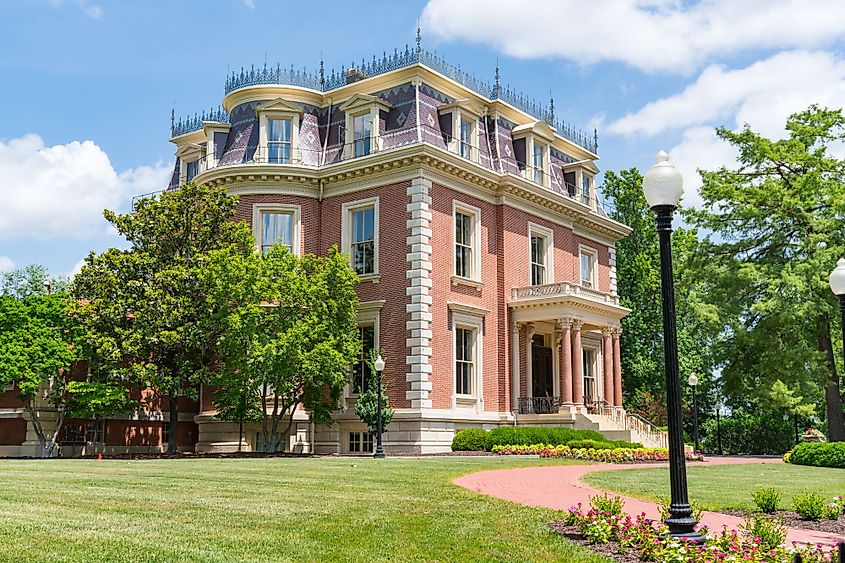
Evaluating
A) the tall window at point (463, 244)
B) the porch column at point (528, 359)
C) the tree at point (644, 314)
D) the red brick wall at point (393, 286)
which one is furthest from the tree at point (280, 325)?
the tree at point (644, 314)

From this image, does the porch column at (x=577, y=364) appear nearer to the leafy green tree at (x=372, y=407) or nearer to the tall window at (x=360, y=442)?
the leafy green tree at (x=372, y=407)

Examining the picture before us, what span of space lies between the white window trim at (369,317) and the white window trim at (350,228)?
0.96 metres

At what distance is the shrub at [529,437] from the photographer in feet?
94.9

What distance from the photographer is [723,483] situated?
59.1 ft

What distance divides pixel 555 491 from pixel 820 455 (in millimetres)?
15402

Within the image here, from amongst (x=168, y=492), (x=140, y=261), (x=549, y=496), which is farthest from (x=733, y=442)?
(x=168, y=492)

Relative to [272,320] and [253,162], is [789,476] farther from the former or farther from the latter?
[253,162]

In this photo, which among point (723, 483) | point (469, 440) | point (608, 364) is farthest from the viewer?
point (608, 364)

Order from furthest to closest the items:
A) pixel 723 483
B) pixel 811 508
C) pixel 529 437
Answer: pixel 529 437 < pixel 723 483 < pixel 811 508

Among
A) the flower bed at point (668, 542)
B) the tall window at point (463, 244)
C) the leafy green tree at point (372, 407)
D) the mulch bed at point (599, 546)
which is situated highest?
the tall window at point (463, 244)

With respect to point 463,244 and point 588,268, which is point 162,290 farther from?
point 588,268

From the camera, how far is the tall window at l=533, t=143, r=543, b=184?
37.7m

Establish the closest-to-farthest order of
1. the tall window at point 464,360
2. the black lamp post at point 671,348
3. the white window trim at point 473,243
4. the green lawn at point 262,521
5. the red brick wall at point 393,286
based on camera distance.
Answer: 1. the green lawn at point 262,521
2. the black lamp post at point 671,348
3. the red brick wall at point 393,286
4. the tall window at point 464,360
5. the white window trim at point 473,243

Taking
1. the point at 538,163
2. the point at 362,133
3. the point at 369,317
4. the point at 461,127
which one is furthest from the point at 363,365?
the point at 538,163
